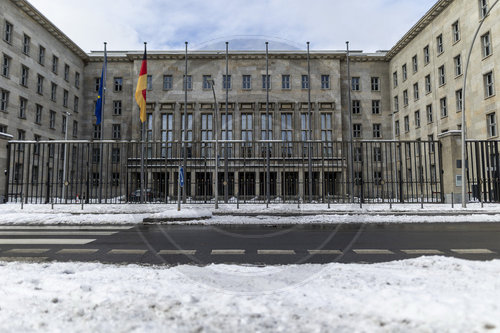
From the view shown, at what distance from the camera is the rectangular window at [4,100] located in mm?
29688

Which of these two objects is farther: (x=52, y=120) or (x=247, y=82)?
(x=247, y=82)

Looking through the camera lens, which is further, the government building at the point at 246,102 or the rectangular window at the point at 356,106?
the rectangular window at the point at 356,106

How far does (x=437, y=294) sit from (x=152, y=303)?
2707 millimetres

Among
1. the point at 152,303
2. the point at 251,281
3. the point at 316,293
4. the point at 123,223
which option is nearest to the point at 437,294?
the point at 316,293

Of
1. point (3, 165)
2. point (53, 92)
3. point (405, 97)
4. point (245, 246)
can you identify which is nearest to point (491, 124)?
point (405, 97)

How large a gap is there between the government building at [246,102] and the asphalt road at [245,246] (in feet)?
65.8

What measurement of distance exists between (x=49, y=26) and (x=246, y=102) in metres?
22.7

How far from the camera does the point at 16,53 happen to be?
31109mm

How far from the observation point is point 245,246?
692cm

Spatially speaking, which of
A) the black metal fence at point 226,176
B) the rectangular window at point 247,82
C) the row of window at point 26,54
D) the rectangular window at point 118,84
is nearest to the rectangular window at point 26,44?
the row of window at point 26,54

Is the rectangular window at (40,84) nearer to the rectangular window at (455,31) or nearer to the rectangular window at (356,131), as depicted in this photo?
the rectangular window at (356,131)

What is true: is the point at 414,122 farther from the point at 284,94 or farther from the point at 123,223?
the point at 123,223

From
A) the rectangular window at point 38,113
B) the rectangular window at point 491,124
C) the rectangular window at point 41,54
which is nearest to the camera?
the rectangular window at point 491,124

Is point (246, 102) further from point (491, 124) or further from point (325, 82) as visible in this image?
point (491, 124)
